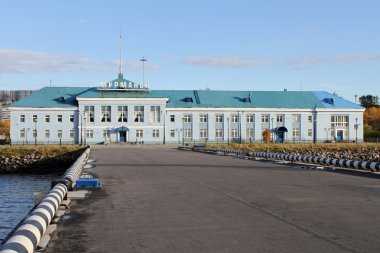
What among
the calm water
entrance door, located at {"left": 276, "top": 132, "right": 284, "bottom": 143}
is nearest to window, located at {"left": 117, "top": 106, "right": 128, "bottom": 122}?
entrance door, located at {"left": 276, "top": 132, "right": 284, "bottom": 143}

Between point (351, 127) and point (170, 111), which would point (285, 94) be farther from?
point (170, 111)

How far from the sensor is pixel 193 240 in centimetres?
935

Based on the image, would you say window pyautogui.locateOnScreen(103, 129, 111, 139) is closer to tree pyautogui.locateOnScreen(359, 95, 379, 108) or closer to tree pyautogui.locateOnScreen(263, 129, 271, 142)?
tree pyautogui.locateOnScreen(263, 129, 271, 142)

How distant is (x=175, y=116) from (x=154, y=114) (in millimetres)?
4130

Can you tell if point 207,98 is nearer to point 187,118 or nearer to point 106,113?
point 187,118

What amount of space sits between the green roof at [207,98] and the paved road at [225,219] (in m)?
83.4

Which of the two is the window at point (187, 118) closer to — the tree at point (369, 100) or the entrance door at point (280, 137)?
the entrance door at point (280, 137)

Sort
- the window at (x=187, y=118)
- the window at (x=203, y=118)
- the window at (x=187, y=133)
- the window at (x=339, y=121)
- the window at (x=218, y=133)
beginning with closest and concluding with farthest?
the window at (x=187, y=118)
the window at (x=187, y=133)
the window at (x=203, y=118)
the window at (x=218, y=133)
the window at (x=339, y=121)

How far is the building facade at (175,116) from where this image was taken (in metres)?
98.9

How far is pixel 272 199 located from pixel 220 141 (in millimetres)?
88181

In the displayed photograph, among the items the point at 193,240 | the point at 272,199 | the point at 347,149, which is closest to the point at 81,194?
A: the point at 272,199

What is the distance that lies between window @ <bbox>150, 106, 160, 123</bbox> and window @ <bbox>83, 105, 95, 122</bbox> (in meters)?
10.5

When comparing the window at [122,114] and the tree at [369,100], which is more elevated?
the tree at [369,100]

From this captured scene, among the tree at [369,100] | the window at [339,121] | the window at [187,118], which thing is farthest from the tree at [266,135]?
the tree at [369,100]
